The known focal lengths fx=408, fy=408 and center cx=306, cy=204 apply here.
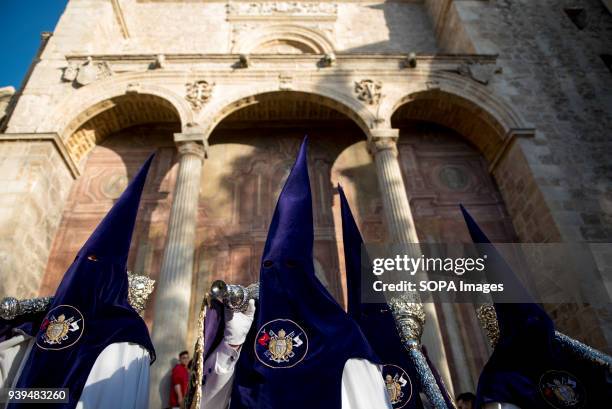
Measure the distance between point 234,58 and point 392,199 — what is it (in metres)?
5.72

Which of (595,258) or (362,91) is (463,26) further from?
(595,258)

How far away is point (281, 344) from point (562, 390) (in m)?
2.36

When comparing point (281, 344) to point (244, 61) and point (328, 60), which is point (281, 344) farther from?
point (328, 60)

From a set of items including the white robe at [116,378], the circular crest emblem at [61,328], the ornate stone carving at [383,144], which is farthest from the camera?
the ornate stone carving at [383,144]

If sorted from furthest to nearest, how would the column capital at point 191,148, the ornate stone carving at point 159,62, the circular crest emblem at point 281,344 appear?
the ornate stone carving at point 159,62
the column capital at point 191,148
the circular crest emblem at point 281,344

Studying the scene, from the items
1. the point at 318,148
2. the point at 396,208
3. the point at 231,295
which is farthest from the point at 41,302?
the point at 318,148

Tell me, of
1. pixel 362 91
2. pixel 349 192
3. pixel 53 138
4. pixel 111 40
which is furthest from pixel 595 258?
pixel 111 40

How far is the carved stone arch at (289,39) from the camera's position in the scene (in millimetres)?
14398

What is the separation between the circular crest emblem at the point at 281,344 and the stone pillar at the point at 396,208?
15.6 ft

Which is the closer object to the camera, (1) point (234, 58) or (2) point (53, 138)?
(2) point (53, 138)

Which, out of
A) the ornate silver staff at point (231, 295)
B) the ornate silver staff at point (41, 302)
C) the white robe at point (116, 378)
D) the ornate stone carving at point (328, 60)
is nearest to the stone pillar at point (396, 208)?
the ornate stone carving at point (328, 60)

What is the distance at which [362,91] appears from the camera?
411 inches

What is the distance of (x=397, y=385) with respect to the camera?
3773 millimetres

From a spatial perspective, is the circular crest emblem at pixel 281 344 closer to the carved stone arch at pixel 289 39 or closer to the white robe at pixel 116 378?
the white robe at pixel 116 378
